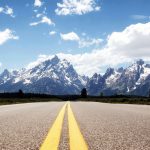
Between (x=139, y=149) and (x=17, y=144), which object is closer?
(x=139, y=149)

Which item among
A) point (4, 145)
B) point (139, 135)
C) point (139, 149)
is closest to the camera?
point (139, 149)

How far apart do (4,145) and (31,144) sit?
1.48 ft

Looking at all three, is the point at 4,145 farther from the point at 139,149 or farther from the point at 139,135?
the point at 139,135

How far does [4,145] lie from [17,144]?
235mm

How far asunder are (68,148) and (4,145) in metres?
1.16

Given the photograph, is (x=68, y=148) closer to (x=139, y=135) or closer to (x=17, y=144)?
(x=17, y=144)

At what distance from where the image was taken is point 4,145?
5934mm

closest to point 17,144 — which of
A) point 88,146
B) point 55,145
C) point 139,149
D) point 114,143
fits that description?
point 55,145

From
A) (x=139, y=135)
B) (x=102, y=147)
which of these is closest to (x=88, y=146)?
(x=102, y=147)

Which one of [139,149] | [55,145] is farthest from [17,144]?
[139,149]

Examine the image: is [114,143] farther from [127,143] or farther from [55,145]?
[55,145]

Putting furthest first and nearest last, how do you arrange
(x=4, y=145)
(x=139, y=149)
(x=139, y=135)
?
1. (x=139, y=135)
2. (x=4, y=145)
3. (x=139, y=149)

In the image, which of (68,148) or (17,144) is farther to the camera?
(17,144)

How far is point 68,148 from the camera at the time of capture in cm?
550
